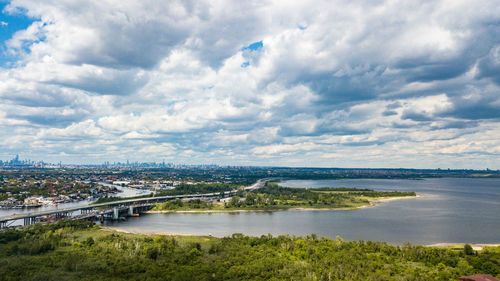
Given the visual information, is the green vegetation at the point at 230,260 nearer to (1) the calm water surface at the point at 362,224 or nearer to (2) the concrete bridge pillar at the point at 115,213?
(1) the calm water surface at the point at 362,224

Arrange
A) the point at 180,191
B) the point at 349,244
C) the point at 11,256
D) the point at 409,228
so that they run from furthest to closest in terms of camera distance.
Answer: the point at 180,191, the point at 409,228, the point at 349,244, the point at 11,256

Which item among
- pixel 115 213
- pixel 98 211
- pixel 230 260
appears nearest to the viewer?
pixel 230 260

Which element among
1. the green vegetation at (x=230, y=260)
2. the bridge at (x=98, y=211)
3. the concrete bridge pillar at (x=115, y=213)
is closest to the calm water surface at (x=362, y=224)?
the concrete bridge pillar at (x=115, y=213)

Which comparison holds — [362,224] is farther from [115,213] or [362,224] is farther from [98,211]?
[98,211]

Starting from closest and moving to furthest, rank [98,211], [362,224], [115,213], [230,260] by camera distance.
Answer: [230,260] < [362,224] < [98,211] < [115,213]

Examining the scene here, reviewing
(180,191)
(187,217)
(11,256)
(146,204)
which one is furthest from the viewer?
(180,191)

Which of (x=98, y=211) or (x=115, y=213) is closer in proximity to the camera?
(x=98, y=211)

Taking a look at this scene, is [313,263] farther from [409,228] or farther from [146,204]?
[146,204]

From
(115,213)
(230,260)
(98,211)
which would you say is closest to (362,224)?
(230,260)

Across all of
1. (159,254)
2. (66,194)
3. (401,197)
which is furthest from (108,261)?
(401,197)
